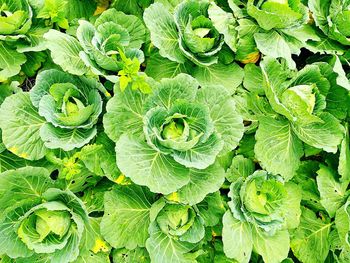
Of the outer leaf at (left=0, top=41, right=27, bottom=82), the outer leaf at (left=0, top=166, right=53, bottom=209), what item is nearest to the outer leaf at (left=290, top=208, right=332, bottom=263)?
the outer leaf at (left=0, top=166, right=53, bottom=209)

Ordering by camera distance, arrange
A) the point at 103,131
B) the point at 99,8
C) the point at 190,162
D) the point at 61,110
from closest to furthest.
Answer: the point at 190,162 → the point at 61,110 → the point at 103,131 → the point at 99,8

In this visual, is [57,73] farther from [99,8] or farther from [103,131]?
[99,8]

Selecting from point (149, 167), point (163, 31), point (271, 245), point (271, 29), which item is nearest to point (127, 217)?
point (149, 167)

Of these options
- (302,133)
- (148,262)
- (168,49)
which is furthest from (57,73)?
(302,133)

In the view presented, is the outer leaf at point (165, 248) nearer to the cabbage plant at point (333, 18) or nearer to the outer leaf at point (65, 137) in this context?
the outer leaf at point (65, 137)

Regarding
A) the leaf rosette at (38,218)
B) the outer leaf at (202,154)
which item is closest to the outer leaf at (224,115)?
the outer leaf at (202,154)

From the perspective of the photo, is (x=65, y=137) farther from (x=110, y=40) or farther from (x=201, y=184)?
(x=201, y=184)

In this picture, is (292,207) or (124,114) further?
(292,207)
